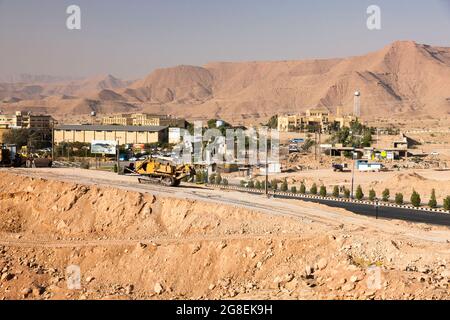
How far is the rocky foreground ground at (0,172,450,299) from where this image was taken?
2247 centimetres

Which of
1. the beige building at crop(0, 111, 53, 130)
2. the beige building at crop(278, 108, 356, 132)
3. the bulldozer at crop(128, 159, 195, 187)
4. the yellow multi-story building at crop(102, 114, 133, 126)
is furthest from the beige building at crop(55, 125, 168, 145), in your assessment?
the bulldozer at crop(128, 159, 195, 187)

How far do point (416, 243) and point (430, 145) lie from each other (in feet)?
313

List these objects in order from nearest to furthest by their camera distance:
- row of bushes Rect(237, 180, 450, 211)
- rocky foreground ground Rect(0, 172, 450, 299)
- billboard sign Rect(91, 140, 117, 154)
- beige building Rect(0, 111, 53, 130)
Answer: rocky foreground ground Rect(0, 172, 450, 299) → row of bushes Rect(237, 180, 450, 211) → billboard sign Rect(91, 140, 117, 154) → beige building Rect(0, 111, 53, 130)

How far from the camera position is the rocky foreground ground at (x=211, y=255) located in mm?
22469

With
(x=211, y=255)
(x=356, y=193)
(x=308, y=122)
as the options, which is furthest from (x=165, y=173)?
(x=308, y=122)

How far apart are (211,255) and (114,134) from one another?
8129 cm

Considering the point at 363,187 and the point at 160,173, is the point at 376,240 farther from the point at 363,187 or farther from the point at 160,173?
the point at 363,187

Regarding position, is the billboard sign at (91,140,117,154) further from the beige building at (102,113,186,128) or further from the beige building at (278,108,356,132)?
the beige building at (278,108,356,132)

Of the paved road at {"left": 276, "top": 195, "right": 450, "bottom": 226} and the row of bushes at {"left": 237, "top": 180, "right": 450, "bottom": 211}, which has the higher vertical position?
the row of bushes at {"left": 237, "top": 180, "right": 450, "bottom": 211}

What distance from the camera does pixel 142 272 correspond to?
2845 centimetres

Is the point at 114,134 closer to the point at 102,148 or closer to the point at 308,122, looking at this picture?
the point at 102,148

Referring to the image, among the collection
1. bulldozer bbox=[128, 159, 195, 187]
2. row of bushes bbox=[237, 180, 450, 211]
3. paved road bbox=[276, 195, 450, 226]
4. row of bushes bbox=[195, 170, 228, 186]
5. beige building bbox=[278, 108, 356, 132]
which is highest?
beige building bbox=[278, 108, 356, 132]

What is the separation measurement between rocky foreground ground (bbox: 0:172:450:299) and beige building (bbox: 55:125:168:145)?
6941 centimetres

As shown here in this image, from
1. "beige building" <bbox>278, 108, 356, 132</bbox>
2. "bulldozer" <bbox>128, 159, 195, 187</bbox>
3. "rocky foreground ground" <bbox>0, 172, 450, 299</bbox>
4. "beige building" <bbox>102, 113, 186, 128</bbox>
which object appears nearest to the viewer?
"rocky foreground ground" <bbox>0, 172, 450, 299</bbox>
